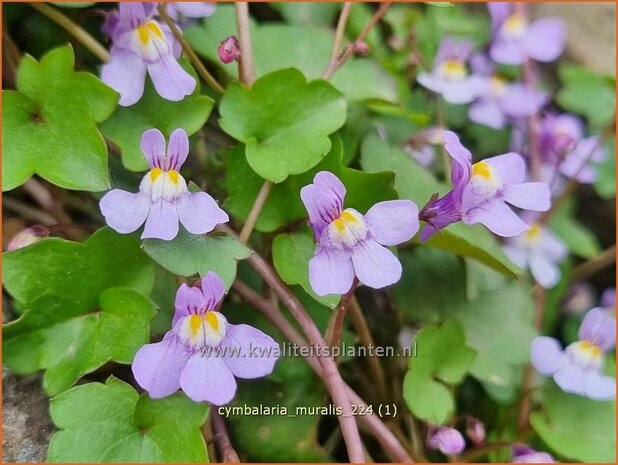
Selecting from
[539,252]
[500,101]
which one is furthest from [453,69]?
[539,252]

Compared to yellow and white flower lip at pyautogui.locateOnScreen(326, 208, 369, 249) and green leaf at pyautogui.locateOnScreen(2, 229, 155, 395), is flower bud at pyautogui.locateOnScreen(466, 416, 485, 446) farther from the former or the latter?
green leaf at pyautogui.locateOnScreen(2, 229, 155, 395)

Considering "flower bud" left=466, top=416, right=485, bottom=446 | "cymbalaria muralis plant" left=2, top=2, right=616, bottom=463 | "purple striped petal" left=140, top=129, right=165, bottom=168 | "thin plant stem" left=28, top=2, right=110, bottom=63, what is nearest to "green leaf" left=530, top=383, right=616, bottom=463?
"cymbalaria muralis plant" left=2, top=2, right=616, bottom=463

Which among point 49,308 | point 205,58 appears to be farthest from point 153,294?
point 205,58

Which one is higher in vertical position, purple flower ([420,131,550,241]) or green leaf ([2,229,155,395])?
purple flower ([420,131,550,241])

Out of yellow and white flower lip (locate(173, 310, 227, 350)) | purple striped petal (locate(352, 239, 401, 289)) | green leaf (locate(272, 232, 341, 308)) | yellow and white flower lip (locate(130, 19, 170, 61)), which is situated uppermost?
yellow and white flower lip (locate(130, 19, 170, 61))

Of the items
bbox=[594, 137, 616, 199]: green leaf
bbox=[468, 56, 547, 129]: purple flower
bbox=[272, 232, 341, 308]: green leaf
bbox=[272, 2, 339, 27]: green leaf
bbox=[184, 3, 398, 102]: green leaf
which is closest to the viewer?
bbox=[272, 232, 341, 308]: green leaf

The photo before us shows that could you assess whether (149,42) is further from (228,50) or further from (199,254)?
(199,254)

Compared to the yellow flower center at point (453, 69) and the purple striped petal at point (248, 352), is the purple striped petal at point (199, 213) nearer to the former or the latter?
the purple striped petal at point (248, 352)
